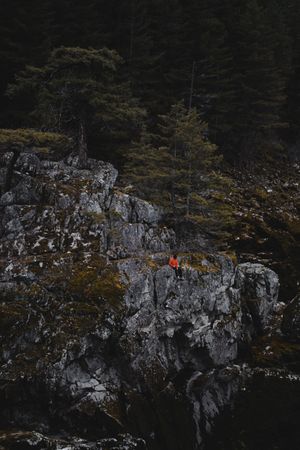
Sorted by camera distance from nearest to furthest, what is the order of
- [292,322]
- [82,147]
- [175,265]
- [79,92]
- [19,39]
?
1. [175,265]
2. [292,322]
3. [79,92]
4. [82,147]
5. [19,39]

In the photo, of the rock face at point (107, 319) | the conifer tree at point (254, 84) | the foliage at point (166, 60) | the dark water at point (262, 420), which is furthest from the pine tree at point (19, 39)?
the dark water at point (262, 420)

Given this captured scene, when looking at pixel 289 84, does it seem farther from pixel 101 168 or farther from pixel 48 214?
pixel 48 214

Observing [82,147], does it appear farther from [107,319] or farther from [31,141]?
[107,319]

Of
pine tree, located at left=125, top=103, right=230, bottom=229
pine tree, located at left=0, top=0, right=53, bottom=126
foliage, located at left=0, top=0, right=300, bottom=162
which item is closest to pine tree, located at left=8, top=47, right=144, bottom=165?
foliage, located at left=0, top=0, right=300, bottom=162

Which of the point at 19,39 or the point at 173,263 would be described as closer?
the point at 173,263

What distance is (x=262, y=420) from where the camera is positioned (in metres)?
16.6

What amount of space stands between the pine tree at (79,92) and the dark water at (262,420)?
14.5 meters

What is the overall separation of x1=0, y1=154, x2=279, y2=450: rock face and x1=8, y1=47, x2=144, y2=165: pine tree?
12.5 feet

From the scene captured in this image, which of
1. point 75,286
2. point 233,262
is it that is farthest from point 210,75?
point 75,286

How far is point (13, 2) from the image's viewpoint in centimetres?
2923

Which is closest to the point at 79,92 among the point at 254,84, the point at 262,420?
the point at 262,420

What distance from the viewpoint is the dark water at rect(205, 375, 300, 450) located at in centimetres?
1525

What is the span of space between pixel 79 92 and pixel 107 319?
43.8 ft

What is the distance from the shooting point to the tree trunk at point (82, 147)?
2439 centimetres
